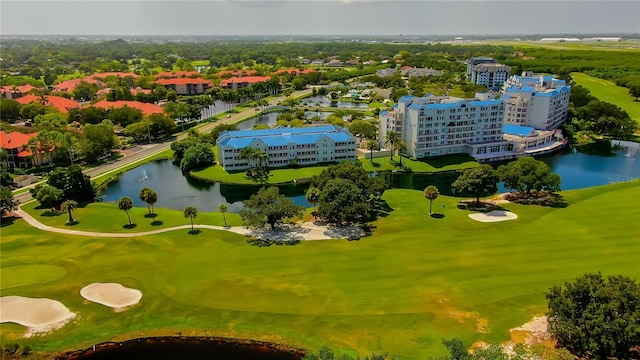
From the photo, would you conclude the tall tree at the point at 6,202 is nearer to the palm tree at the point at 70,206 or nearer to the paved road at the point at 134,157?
the paved road at the point at 134,157

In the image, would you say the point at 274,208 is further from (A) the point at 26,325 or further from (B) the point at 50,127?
(B) the point at 50,127

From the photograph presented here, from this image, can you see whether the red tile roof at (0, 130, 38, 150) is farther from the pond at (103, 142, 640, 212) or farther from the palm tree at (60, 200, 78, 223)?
the palm tree at (60, 200, 78, 223)

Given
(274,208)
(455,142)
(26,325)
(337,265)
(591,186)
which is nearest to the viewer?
(26,325)

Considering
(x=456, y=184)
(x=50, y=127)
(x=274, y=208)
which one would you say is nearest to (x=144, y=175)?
(x=50, y=127)

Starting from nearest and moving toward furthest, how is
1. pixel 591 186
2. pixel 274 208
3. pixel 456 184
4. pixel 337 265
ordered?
pixel 337 265
pixel 274 208
pixel 456 184
pixel 591 186

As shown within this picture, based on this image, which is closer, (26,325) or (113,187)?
(26,325)

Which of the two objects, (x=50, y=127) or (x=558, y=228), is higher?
(x=50, y=127)
